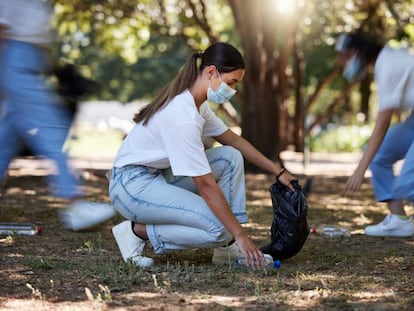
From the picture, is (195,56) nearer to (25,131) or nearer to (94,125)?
(25,131)

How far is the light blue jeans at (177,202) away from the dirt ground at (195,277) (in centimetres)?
18

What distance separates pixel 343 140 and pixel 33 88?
70.5ft

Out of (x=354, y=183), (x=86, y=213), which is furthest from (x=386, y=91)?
(x=86, y=213)

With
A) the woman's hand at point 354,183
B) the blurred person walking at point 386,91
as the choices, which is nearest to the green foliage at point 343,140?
the blurred person walking at point 386,91

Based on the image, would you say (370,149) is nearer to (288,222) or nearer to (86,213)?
(288,222)

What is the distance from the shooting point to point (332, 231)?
6.23 metres

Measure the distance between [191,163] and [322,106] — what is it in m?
48.6

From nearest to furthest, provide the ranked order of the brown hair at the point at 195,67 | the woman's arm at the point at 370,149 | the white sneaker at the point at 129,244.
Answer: the brown hair at the point at 195,67 → the white sneaker at the point at 129,244 → the woman's arm at the point at 370,149

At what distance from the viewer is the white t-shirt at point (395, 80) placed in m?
5.12

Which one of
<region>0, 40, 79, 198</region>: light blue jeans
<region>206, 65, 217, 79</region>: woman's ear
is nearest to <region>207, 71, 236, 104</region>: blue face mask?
<region>206, 65, 217, 79</region>: woman's ear

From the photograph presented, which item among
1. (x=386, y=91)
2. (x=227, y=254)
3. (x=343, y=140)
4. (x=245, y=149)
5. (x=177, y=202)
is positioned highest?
(x=386, y=91)

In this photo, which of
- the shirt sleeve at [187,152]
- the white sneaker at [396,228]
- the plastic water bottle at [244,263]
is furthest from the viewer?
the white sneaker at [396,228]

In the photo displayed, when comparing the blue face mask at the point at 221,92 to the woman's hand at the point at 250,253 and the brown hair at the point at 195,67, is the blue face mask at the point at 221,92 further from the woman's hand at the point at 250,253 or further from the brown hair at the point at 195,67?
the woman's hand at the point at 250,253

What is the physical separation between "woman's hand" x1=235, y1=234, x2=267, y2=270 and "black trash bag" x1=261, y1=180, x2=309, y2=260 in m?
0.36
